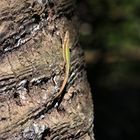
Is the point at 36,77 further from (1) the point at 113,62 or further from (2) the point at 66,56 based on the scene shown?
(1) the point at 113,62

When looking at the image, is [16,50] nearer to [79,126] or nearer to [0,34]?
[0,34]

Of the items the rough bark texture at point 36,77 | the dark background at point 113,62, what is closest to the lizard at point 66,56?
the rough bark texture at point 36,77

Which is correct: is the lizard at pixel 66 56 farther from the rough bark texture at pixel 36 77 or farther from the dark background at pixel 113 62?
the dark background at pixel 113 62

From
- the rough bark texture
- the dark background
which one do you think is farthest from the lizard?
the dark background

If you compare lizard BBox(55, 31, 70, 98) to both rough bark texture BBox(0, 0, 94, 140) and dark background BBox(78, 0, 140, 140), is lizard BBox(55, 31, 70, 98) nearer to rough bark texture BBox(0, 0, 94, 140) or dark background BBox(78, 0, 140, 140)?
rough bark texture BBox(0, 0, 94, 140)

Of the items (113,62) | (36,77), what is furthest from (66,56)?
(113,62)

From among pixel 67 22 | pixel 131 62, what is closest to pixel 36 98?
pixel 67 22
